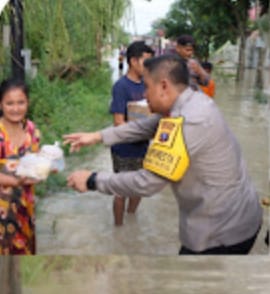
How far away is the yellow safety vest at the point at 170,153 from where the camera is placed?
195 centimetres

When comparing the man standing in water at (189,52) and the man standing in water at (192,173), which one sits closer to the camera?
the man standing in water at (192,173)

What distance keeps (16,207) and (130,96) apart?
1350 mm

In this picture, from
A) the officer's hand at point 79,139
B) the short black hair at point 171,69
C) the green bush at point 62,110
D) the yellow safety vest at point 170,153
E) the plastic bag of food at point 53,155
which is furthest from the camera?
the green bush at point 62,110

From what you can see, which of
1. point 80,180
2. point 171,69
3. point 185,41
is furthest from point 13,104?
point 185,41

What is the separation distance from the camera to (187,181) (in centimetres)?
217

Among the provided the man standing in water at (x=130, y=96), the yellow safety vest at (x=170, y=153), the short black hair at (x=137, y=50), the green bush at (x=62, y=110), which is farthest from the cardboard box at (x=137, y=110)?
the green bush at (x=62, y=110)

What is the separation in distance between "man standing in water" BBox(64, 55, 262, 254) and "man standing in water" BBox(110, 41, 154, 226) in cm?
158

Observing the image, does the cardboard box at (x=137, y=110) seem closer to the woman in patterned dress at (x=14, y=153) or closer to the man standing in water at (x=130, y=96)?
the man standing in water at (x=130, y=96)

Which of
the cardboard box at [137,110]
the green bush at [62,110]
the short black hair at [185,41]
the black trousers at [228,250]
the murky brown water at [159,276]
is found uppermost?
the short black hair at [185,41]

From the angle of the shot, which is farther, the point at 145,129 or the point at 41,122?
the point at 41,122

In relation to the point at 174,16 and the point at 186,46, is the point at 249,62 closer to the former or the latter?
the point at 174,16

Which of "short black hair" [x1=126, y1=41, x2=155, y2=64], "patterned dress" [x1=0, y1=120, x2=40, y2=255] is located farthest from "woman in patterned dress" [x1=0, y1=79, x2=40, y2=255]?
"short black hair" [x1=126, y1=41, x2=155, y2=64]

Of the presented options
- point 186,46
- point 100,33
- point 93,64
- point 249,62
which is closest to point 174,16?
point 249,62

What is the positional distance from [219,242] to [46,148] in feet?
2.85
